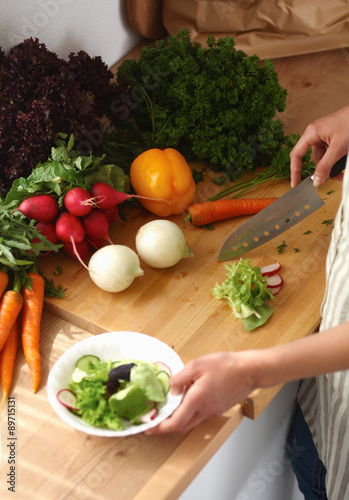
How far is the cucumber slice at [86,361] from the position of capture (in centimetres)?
94

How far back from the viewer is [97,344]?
0.98 m

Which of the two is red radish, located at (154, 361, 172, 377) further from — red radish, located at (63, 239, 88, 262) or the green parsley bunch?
the green parsley bunch

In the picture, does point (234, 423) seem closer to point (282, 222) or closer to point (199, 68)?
point (282, 222)

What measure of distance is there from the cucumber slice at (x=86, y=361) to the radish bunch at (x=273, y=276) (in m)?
0.39

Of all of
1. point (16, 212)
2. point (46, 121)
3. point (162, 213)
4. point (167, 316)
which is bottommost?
point (167, 316)

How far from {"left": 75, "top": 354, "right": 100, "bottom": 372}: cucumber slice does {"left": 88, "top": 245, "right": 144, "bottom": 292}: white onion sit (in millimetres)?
187

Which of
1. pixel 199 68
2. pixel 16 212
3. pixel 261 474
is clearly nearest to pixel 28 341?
pixel 16 212

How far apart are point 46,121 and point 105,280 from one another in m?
0.39

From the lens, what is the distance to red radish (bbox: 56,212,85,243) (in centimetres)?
112

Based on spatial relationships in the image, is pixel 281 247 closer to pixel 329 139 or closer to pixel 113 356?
pixel 329 139

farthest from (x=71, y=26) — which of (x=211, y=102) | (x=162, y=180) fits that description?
(x=162, y=180)

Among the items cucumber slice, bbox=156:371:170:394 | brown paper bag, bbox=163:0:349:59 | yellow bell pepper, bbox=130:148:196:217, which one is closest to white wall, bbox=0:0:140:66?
brown paper bag, bbox=163:0:349:59

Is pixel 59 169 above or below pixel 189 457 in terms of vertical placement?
above

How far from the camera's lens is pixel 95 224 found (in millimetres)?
1159
